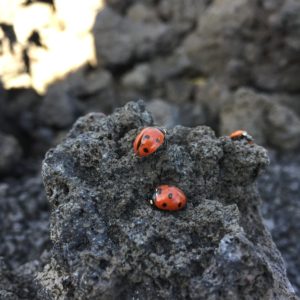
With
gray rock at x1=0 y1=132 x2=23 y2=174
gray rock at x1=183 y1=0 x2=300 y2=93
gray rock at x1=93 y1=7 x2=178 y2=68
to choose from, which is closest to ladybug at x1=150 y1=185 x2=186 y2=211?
gray rock at x1=0 y1=132 x2=23 y2=174

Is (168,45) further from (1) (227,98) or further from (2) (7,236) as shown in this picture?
(2) (7,236)

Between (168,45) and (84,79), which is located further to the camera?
(168,45)

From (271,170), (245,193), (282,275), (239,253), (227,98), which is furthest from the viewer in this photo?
(227,98)

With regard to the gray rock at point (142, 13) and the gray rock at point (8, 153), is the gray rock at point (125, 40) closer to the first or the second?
the gray rock at point (142, 13)

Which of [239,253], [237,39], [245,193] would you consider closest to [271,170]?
[237,39]

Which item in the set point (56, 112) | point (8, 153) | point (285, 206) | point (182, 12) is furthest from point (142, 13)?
point (285, 206)

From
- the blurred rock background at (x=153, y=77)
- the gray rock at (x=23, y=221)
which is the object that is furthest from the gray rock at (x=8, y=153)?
the gray rock at (x=23, y=221)
